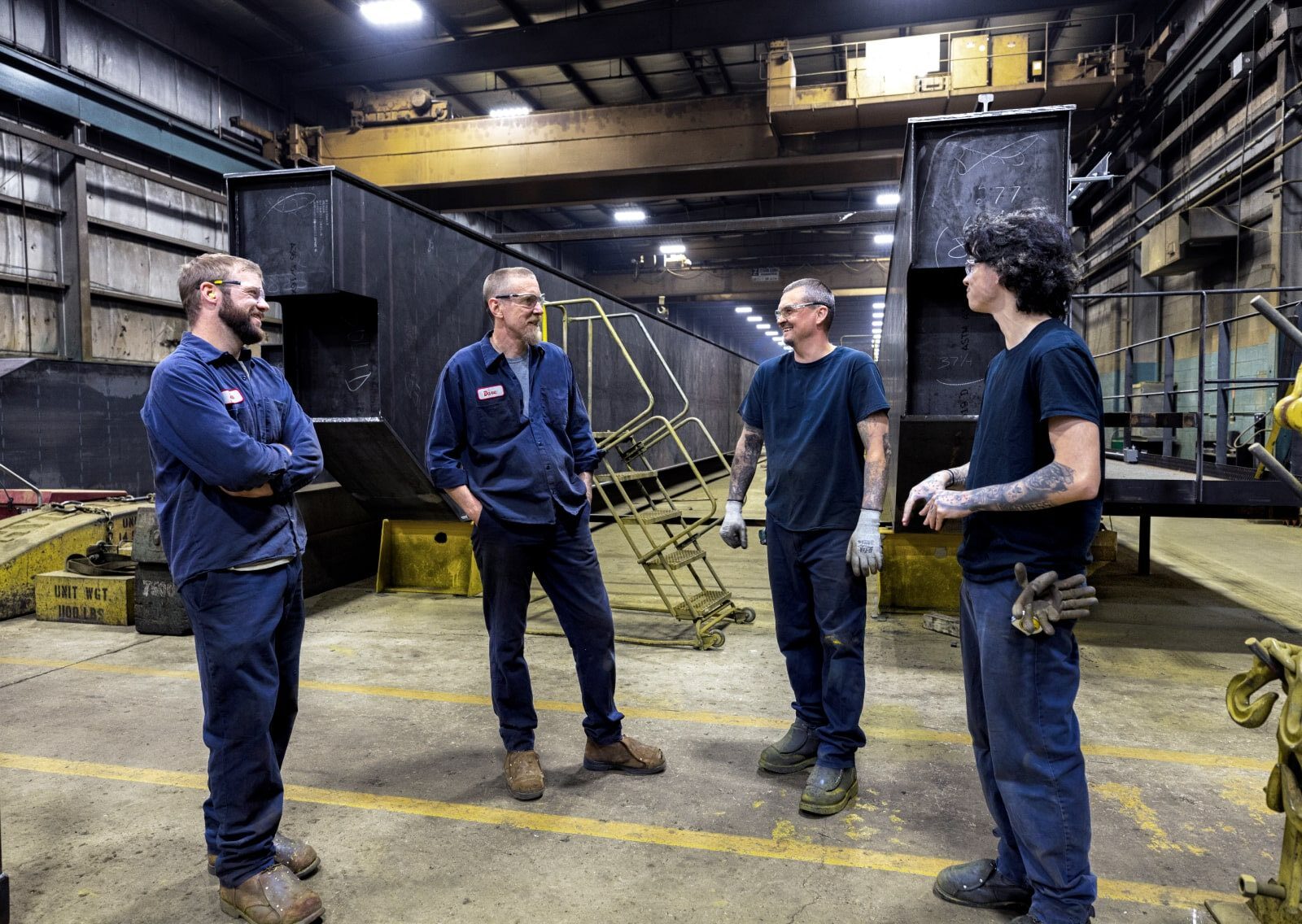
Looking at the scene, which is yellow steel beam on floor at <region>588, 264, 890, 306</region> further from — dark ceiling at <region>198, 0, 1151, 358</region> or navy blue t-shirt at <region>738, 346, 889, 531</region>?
navy blue t-shirt at <region>738, 346, 889, 531</region>

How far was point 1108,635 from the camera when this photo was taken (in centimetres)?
508

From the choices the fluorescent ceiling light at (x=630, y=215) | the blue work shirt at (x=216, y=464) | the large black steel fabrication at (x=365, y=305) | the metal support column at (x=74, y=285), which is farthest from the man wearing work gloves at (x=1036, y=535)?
the fluorescent ceiling light at (x=630, y=215)

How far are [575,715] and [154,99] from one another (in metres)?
10.7

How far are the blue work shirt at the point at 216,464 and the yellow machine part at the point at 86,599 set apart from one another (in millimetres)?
3822

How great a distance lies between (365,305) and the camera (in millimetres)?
5141

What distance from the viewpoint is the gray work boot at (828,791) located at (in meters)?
2.77

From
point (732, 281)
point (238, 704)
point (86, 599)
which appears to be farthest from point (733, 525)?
point (732, 281)

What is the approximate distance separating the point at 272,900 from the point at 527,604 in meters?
1.23

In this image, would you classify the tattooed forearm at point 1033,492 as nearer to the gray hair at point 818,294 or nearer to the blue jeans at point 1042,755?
the blue jeans at point 1042,755

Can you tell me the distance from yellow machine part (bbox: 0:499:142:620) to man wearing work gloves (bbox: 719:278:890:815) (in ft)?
16.5

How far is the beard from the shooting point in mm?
2291

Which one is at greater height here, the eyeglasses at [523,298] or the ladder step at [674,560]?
the eyeglasses at [523,298]

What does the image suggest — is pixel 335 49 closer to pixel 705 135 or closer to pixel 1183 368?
pixel 705 135

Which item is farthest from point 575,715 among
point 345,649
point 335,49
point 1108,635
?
point 335,49
